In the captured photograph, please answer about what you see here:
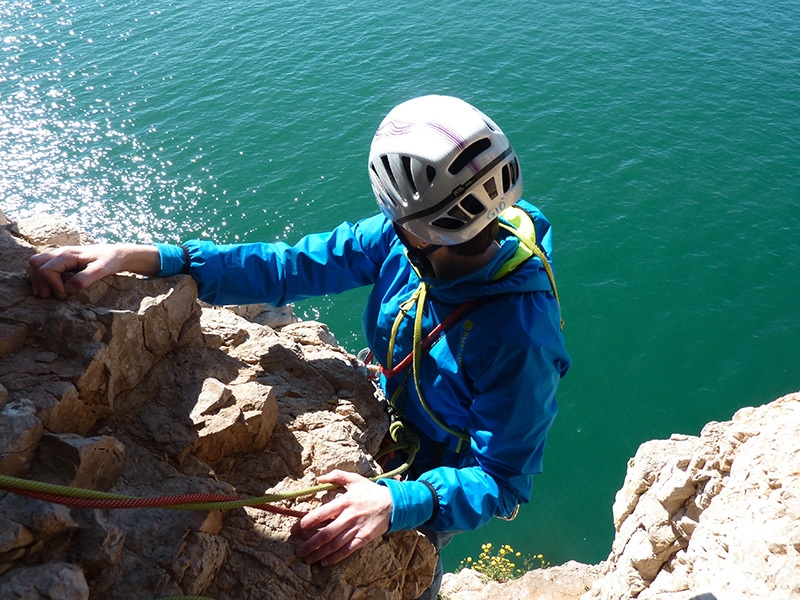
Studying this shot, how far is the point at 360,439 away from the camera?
15.4ft

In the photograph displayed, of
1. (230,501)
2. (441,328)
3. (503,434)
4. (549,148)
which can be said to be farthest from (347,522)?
(549,148)

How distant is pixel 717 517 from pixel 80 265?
5895mm

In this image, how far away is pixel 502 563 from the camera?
11828mm

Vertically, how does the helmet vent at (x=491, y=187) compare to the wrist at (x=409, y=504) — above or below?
above

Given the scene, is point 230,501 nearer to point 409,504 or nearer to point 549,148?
point 409,504

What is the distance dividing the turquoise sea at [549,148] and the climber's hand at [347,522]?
9778 mm

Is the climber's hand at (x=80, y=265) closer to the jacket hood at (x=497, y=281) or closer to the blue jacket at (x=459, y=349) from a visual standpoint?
the blue jacket at (x=459, y=349)

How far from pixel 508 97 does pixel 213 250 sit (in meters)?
21.8

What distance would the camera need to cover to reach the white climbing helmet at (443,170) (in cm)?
378

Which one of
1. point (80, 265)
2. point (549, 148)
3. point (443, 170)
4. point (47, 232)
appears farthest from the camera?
point (549, 148)

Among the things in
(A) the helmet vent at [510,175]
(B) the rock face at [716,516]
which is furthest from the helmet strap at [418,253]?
(B) the rock face at [716,516]

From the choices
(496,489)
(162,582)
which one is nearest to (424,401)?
(496,489)

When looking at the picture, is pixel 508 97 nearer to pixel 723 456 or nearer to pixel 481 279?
pixel 723 456

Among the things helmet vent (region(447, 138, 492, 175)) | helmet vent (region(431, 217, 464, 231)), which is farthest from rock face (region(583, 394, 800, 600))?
helmet vent (region(447, 138, 492, 175))
